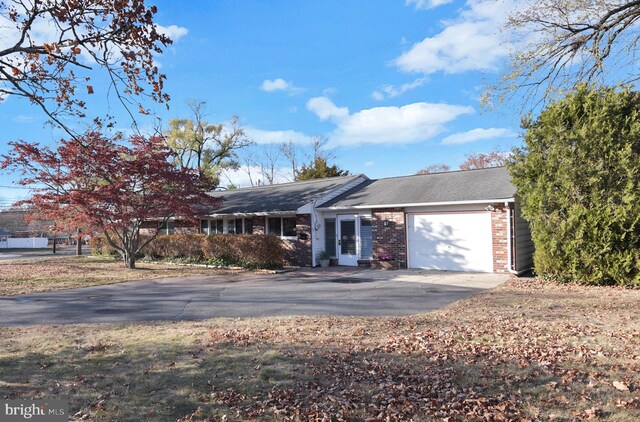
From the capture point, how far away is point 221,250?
1775 cm

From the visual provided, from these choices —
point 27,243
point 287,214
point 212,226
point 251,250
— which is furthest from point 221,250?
point 27,243

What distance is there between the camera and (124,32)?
521 cm

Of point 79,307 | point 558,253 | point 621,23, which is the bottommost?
point 79,307

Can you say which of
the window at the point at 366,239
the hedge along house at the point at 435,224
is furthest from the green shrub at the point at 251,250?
the window at the point at 366,239

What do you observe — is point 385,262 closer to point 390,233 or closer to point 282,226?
point 390,233

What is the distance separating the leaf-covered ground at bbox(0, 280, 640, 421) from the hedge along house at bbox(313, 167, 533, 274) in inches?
253

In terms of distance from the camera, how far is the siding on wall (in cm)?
1334

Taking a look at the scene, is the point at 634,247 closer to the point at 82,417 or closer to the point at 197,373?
the point at 197,373

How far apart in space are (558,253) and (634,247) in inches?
63.8

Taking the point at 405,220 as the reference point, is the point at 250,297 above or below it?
below

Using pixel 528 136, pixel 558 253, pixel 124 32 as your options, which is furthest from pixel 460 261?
pixel 124 32

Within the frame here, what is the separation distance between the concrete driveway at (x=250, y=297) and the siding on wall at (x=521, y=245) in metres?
1.06

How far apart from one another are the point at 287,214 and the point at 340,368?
43.6 ft

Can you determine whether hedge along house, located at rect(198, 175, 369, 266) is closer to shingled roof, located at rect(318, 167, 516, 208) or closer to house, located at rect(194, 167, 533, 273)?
house, located at rect(194, 167, 533, 273)
